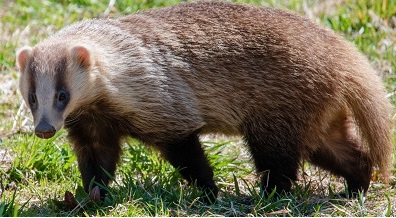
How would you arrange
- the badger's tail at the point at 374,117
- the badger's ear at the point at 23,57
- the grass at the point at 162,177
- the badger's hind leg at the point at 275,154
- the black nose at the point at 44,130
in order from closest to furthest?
1. the black nose at the point at 44,130
2. the grass at the point at 162,177
3. the badger's ear at the point at 23,57
4. the badger's hind leg at the point at 275,154
5. the badger's tail at the point at 374,117

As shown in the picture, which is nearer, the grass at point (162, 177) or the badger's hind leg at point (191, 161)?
the grass at point (162, 177)

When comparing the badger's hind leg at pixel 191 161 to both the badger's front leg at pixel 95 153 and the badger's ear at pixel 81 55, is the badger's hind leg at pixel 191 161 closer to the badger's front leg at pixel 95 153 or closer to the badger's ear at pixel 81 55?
the badger's front leg at pixel 95 153

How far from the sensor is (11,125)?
796 centimetres

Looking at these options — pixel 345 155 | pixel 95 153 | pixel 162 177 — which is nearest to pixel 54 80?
pixel 95 153

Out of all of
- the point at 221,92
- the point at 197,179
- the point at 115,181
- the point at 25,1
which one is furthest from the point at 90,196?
the point at 25,1

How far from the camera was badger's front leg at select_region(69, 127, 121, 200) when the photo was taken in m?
6.54

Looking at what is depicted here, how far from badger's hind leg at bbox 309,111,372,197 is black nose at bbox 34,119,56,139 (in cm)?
206

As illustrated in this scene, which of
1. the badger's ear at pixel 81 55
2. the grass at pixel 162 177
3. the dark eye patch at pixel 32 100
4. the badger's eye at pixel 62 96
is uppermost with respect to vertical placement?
the badger's ear at pixel 81 55

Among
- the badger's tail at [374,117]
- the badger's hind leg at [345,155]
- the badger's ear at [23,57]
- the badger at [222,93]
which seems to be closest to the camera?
the badger's ear at [23,57]

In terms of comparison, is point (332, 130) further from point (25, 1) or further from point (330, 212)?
point (25, 1)

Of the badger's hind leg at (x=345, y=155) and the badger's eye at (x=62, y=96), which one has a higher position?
the badger's eye at (x=62, y=96)

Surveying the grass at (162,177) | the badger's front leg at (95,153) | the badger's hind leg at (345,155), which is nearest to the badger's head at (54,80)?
the badger's front leg at (95,153)

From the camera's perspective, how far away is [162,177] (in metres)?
6.78

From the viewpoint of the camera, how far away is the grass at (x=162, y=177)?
240 inches
